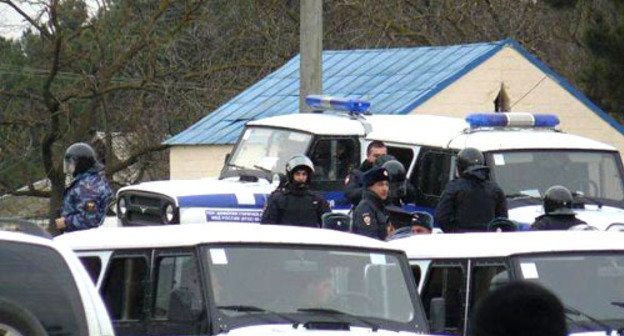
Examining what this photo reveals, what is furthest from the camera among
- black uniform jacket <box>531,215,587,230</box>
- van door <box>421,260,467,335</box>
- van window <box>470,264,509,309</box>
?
black uniform jacket <box>531,215,587,230</box>

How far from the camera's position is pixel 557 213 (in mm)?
11828

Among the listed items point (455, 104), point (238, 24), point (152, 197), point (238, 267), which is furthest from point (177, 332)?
point (238, 24)

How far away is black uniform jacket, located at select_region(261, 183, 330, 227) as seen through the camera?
12.2 meters

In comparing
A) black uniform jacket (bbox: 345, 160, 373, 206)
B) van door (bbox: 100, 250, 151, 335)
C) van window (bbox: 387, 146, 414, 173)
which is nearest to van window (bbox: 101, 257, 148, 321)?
van door (bbox: 100, 250, 151, 335)

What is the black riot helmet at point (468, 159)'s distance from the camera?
1310cm

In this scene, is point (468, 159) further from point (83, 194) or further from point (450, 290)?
point (450, 290)

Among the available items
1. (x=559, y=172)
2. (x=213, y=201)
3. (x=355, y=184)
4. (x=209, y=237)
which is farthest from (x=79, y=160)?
(x=209, y=237)

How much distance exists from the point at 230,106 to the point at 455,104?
4.42m

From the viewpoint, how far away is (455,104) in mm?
23078

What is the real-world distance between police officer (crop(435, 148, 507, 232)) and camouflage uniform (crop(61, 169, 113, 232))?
272cm

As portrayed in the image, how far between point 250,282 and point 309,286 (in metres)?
0.32

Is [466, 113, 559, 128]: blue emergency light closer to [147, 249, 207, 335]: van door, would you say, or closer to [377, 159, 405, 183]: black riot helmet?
[377, 159, 405, 183]: black riot helmet

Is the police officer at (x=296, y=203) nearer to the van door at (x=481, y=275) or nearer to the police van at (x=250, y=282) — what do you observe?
the van door at (x=481, y=275)

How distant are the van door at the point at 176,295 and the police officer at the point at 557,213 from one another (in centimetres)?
454
